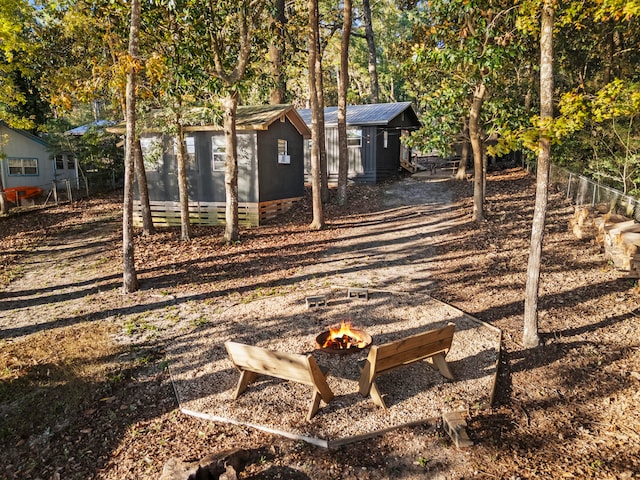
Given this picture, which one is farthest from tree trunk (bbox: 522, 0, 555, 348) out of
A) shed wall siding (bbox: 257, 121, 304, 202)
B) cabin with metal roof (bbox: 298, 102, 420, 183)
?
cabin with metal roof (bbox: 298, 102, 420, 183)

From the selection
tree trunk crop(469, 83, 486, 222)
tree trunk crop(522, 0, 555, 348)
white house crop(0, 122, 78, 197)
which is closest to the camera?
tree trunk crop(522, 0, 555, 348)

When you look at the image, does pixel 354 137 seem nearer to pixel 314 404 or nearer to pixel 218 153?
pixel 218 153

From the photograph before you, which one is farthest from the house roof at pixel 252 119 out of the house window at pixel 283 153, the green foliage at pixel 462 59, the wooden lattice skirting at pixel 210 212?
the green foliage at pixel 462 59

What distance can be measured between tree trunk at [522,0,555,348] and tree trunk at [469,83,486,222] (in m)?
7.73

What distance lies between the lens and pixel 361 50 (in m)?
47.7

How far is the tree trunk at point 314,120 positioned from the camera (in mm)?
13492

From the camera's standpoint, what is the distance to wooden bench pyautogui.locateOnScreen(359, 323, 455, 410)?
17.1 feet

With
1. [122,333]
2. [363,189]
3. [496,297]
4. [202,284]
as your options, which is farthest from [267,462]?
[363,189]

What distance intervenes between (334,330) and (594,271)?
20.1 feet

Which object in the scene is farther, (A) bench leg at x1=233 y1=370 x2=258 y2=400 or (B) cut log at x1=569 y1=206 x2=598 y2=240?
(B) cut log at x1=569 y1=206 x2=598 y2=240

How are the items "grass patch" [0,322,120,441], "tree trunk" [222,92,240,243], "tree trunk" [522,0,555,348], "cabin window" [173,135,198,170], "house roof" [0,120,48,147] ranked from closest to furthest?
"grass patch" [0,322,120,441]
"tree trunk" [522,0,555,348]
"tree trunk" [222,92,240,243]
"cabin window" [173,135,198,170]
"house roof" [0,120,48,147]

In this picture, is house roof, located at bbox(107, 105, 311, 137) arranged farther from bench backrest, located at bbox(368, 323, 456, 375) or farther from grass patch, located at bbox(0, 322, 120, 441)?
bench backrest, located at bbox(368, 323, 456, 375)

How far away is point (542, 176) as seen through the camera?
6.37 m

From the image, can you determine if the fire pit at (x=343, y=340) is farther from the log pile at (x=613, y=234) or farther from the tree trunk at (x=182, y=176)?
the tree trunk at (x=182, y=176)
